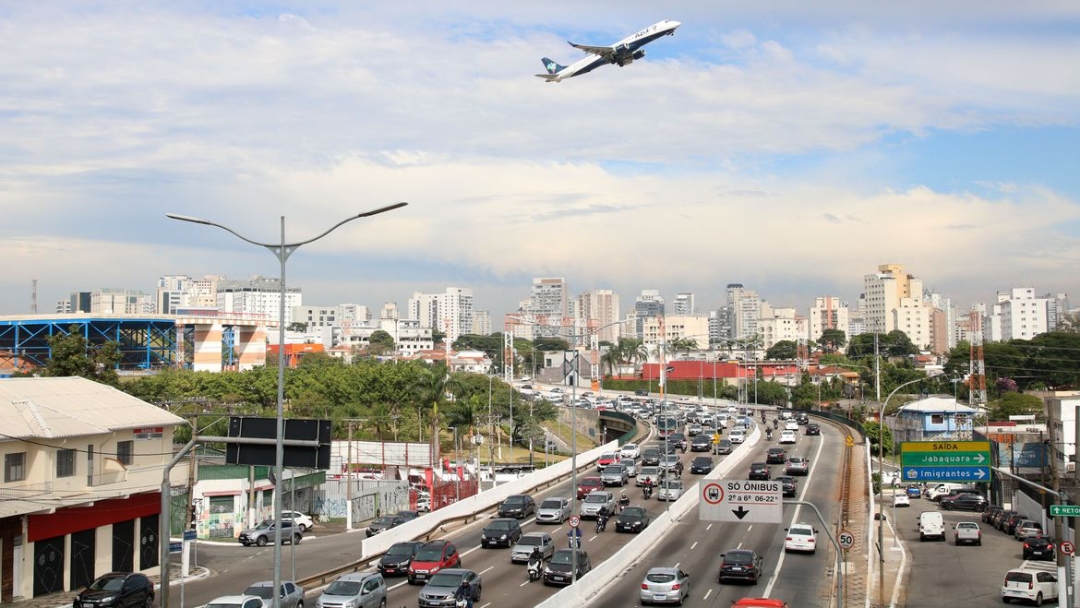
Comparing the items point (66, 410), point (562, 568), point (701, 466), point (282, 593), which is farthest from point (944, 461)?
point (66, 410)

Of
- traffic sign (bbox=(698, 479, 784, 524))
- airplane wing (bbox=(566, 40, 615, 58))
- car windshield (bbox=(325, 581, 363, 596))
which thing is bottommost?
car windshield (bbox=(325, 581, 363, 596))

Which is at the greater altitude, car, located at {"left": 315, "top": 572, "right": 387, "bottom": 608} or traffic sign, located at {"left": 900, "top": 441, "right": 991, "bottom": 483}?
traffic sign, located at {"left": 900, "top": 441, "right": 991, "bottom": 483}

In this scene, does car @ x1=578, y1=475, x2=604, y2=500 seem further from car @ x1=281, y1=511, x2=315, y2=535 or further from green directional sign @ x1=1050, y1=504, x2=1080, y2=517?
green directional sign @ x1=1050, y1=504, x2=1080, y2=517

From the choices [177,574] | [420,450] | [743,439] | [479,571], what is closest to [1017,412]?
[743,439]

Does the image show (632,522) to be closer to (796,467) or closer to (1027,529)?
(1027,529)

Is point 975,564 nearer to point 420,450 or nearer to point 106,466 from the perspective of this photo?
point 106,466

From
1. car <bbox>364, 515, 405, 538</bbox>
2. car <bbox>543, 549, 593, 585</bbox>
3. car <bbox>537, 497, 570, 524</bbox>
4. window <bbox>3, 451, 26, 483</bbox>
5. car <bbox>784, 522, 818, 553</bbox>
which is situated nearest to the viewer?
window <bbox>3, 451, 26, 483</bbox>

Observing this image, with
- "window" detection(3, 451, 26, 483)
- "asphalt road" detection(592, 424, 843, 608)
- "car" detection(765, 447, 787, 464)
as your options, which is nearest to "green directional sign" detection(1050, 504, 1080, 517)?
"asphalt road" detection(592, 424, 843, 608)
